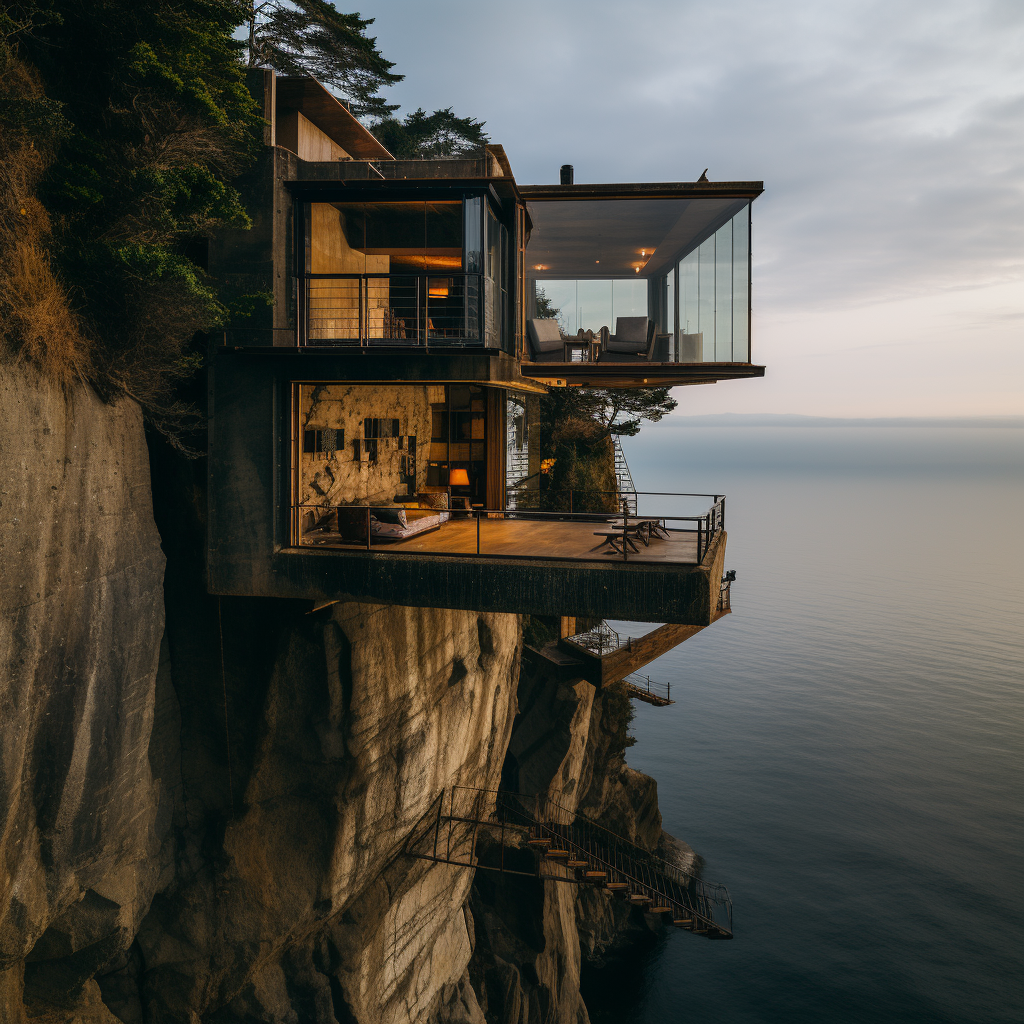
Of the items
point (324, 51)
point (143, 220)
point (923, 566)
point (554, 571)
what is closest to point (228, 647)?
point (554, 571)

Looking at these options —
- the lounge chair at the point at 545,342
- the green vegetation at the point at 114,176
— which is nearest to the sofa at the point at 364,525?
the green vegetation at the point at 114,176

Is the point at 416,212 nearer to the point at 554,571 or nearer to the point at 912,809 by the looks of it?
the point at 554,571

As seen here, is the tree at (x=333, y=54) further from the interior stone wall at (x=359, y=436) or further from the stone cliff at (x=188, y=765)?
the stone cliff at (x=188, y=765)

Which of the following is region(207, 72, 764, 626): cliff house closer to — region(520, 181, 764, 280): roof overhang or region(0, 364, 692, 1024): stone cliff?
region(520, 181, 764, 280): roof overhang


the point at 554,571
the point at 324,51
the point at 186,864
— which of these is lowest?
the point at 186,864

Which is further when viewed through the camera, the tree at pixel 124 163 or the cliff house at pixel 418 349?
the cliff house at pixel 418 349


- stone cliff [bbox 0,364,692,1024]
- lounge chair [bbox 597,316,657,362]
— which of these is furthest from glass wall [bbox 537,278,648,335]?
stone cliff [bbox 0,364,692,1024]

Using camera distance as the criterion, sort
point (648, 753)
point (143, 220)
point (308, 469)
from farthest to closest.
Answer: point (648, 753) < point (308, 469) < point (143, 220)
